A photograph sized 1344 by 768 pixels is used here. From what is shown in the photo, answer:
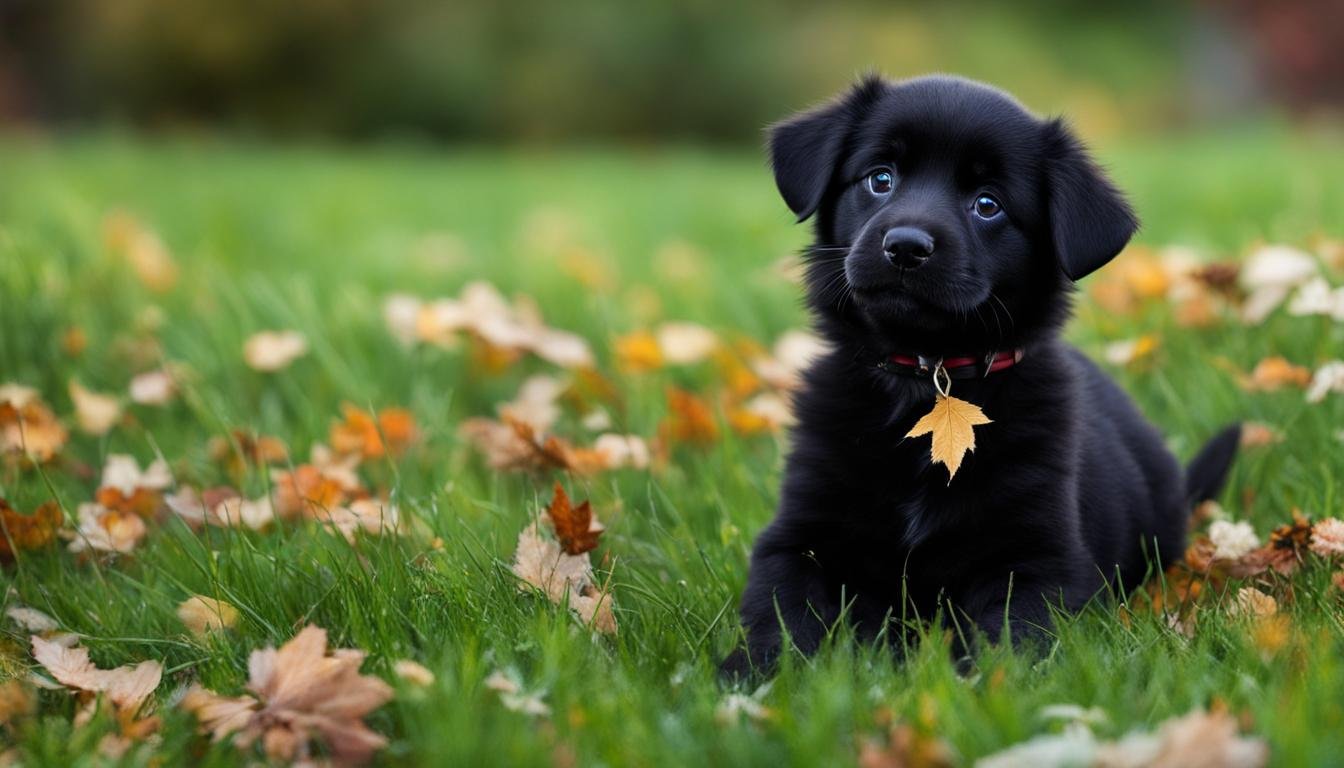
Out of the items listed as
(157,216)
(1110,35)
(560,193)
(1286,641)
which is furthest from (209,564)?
(1110,35)

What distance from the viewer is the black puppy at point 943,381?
234cm

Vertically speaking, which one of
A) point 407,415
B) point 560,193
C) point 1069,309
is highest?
point 1069,309

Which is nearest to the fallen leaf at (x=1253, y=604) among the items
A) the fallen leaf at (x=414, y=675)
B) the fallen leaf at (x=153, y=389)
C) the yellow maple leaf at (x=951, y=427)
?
the yellow maple leaf at (x=951, y=427)

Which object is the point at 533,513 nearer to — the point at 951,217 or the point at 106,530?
the point at 106,530

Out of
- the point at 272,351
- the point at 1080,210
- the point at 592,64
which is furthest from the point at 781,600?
the point at 592,64

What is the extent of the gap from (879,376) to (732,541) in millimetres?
439

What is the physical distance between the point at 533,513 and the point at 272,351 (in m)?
1.44

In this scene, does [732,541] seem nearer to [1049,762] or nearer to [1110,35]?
[1049,762]

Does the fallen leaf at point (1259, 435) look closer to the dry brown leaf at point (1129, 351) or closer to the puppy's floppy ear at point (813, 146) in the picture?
the dry brown leaf at point (1129, 351)

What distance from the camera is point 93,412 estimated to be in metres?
3.51

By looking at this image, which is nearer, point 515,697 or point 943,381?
point 515,697

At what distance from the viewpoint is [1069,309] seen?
2.59 metres

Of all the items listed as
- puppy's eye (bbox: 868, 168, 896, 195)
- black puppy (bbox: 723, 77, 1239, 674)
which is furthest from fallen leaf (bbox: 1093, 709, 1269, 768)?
puppy's eye (bbox: 868, 168, 896, 195)

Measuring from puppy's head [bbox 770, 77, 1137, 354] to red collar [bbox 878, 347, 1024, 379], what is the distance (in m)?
0.02
